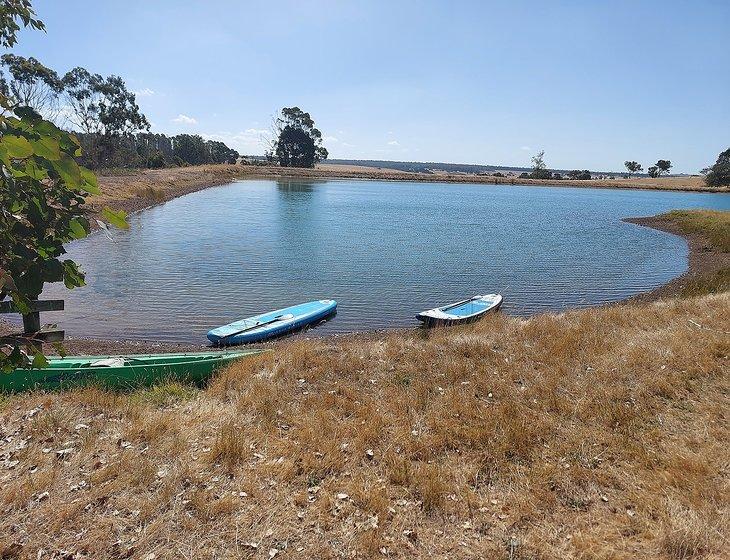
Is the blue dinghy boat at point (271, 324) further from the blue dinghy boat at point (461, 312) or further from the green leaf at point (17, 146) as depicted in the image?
the green leaf at point (17, 146)

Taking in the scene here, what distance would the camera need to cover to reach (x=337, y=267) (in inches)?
1045

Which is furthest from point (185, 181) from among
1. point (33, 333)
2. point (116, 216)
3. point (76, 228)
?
point (116, 216)

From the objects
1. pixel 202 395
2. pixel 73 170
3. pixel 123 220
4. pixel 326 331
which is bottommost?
pixel 326 331

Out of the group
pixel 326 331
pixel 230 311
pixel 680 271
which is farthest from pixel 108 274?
pixel 680 271

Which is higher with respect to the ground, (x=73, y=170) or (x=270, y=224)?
(x=73, y=170)

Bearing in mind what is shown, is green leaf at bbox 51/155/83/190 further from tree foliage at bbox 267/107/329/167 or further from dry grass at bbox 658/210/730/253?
tree foliage at bbox 267/107/329/167

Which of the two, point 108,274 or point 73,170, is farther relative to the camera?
point 108,274

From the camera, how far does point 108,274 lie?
74.9ft

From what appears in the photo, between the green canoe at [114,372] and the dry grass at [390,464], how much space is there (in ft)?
3.23

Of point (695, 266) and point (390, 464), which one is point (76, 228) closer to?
point (390, 464)

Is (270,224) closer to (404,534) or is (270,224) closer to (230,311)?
(230,311)

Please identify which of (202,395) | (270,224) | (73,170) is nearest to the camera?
(73,170)

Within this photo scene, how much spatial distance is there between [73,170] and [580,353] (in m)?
10.4

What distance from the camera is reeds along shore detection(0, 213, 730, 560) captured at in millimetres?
4750
